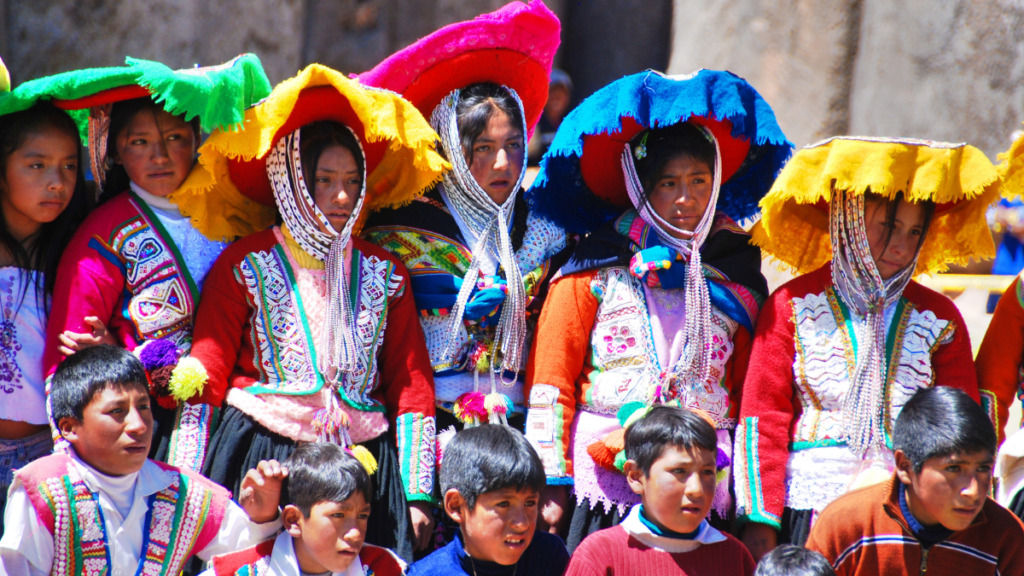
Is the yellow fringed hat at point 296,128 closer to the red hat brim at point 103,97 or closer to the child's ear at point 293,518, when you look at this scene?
the red hat brim at point 103,97

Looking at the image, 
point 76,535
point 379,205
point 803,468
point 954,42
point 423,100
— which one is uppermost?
point 954,42

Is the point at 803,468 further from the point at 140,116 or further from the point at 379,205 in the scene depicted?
the point at 140,116

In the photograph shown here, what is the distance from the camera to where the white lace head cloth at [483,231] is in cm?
356

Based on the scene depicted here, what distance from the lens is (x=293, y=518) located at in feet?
9.80

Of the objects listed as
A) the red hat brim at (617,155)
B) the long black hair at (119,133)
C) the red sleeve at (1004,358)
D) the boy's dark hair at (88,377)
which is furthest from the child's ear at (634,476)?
the long black hair at (119,133)

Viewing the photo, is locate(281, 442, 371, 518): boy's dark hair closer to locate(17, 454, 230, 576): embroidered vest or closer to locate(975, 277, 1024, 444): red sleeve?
locate(17, 454, 230, 576): embroidered vest

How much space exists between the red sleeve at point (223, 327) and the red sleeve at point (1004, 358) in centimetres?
233

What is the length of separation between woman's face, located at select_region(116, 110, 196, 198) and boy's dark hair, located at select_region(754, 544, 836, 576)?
7.07ft

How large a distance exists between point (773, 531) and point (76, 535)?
1.95 m

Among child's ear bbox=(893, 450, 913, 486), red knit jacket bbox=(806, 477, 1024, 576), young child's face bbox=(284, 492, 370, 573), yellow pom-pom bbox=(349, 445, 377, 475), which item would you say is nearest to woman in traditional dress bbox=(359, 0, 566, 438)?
yellow pom-pom bbox=(349, 445, 377, 475)

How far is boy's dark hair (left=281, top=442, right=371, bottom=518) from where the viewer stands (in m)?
2.96

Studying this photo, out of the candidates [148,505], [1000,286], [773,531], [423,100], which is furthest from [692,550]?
[1000,286]

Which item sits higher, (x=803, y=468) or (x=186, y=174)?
(x=186, y=174)

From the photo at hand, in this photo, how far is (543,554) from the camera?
3062mm
